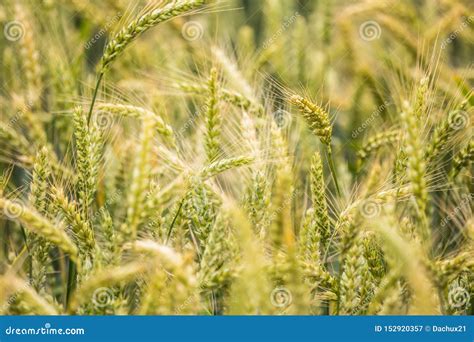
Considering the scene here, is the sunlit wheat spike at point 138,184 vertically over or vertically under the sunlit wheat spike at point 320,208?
under

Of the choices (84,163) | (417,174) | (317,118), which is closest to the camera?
(417,174)

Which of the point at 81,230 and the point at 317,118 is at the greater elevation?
the point at 317,118

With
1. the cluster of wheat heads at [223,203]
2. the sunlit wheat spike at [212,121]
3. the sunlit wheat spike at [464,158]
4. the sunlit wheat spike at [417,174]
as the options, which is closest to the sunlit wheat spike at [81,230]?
the cluster of wheat heads at [223,203]

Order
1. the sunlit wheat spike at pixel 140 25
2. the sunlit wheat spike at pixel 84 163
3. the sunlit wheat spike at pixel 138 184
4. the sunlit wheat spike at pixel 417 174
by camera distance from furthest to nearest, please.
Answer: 1. the sunlit wheat spike at pixel 140 25
2. the sunlit wheat spike at pixel 84 163
3. the sunlit wheat spike at pixel 417 174
4. the sunlit wheat spike at pixel 138 184

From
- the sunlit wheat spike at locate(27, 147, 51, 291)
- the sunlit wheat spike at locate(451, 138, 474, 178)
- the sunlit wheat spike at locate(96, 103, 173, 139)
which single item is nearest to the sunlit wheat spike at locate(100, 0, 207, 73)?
the sunlit wheat spike at locate(96, 103, 173, 139)

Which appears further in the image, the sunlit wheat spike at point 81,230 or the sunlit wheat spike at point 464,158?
the sunlit wheat spike at point 464,158

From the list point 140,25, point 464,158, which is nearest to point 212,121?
point 140,25

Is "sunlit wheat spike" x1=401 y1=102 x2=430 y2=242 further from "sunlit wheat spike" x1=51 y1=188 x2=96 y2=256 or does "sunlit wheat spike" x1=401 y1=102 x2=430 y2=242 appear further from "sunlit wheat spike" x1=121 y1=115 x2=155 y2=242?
"sunlit wheat spike" x1=51 y1=188 x2=96 y2=256

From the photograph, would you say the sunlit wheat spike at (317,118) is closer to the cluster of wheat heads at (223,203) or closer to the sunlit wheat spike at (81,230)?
the cluster of wheat heads at (223,203)

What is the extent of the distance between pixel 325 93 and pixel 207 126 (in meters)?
1.22

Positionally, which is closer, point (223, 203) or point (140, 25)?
point (223, 203)

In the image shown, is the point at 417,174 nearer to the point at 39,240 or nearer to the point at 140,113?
→ the point at 140,113

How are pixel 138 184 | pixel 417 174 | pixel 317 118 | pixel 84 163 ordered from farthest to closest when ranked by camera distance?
pixel 317 118
pixel 84 163
pixel 417 174
pixel 138 184

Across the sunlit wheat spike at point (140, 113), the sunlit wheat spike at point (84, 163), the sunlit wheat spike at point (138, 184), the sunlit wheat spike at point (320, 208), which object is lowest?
the sunlit wheat spike at point (138, 184)
